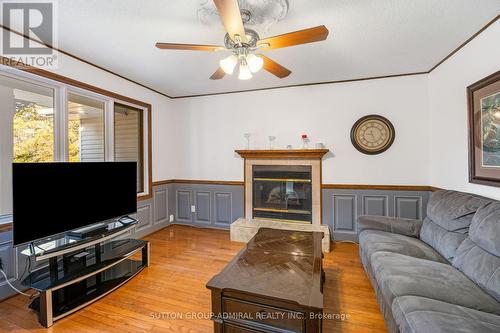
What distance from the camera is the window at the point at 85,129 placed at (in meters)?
2.88

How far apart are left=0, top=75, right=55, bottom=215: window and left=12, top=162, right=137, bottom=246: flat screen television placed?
64 cm

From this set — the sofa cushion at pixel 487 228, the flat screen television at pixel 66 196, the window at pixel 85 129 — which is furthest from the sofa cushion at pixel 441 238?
the window at pixel 85 129

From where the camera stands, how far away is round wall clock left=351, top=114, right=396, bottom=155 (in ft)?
11.4

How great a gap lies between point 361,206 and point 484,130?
176 centimetres

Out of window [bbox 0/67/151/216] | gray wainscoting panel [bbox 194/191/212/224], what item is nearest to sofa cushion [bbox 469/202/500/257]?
gray wainscoting panel [bbox 194/191/212/224]

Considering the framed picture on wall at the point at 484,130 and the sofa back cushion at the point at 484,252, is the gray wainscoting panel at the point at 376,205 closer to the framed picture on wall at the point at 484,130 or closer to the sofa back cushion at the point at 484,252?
the framed picture on wall at the point at 484,130

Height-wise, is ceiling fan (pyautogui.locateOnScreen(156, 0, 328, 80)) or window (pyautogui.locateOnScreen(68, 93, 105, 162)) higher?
ceiling fan (pyautogui.locateOnScreen(156, 0, 328, 80))

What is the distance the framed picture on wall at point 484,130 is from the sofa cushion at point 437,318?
137 cm

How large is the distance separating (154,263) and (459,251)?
3.19 meters

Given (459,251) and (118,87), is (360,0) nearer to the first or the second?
(459,251)

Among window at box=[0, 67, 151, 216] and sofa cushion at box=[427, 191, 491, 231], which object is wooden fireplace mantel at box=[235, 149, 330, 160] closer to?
sofa cushion at box=[427, 191, 491, 231]

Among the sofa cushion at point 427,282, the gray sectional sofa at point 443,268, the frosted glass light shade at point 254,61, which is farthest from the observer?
the frosted glass light shade at point 254,61

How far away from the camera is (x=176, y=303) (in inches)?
85.0

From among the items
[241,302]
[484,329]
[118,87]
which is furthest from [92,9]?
[484,329]
